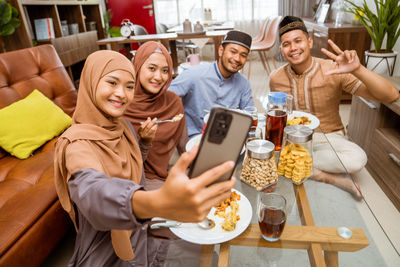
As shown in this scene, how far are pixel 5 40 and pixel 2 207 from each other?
2323 millimetres

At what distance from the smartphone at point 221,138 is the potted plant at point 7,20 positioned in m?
2.80

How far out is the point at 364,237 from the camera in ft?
2.87

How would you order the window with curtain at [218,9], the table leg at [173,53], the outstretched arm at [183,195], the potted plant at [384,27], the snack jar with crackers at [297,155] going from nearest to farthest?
the outstretched arm at [183,195]
the snack jar with crackers at [297,155]
the potted plant at [384,27]
the table leg at [173,53]
the window with curtain at [218,9]

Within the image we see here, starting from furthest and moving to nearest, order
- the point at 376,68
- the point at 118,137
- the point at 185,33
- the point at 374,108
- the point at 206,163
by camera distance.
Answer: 1. the point at 185,33
2. the point at 376,68
3. the point at 374,108
4. the point at 118,137
5. the point at 206,163

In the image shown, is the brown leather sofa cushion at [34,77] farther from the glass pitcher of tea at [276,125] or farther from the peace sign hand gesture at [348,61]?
the peace sign hand gesture at [348,61]

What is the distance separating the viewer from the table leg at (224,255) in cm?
85

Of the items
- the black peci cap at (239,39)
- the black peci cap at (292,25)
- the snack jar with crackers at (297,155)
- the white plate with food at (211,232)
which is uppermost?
the black peci cap at (292,25)

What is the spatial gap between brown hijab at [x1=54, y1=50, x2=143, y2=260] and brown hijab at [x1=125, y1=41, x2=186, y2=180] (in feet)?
1.30

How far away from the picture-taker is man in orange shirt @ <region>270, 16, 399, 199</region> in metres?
1.55

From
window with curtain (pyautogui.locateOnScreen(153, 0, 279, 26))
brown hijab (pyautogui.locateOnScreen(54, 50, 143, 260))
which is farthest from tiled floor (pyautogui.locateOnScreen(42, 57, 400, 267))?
window with curtain (pyautogui.locateOnScreen(153, 0, 279, 26))

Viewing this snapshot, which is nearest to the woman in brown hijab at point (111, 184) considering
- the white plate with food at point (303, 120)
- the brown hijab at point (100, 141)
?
the brown hijab at point (100, 141)

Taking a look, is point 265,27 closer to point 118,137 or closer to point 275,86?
point 275,86

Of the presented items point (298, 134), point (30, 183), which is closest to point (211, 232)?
point (298, 134)

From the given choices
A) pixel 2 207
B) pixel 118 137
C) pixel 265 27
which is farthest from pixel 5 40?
pixel 265 27
